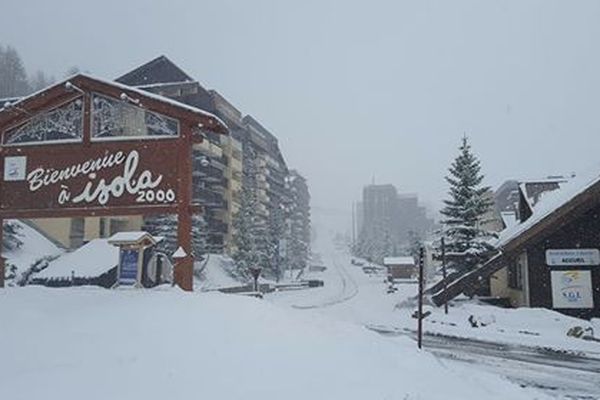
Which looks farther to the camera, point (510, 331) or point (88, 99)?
point (510, 331)

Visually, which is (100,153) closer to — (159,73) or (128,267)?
(128,267)

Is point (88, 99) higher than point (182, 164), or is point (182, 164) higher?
point (88, 99)

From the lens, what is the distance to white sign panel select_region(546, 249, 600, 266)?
1102 inches

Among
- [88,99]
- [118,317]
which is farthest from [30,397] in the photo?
[88,99]

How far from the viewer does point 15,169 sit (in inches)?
543

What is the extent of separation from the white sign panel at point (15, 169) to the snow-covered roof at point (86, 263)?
22082 mm

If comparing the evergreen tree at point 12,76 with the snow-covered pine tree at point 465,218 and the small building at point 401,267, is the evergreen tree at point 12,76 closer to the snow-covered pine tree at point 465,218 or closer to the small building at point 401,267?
the small building at point 401,267

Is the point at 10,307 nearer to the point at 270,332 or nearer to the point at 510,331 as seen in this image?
the point at 270,332

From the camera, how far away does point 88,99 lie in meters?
13.8

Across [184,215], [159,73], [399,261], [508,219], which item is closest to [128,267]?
[184,215]

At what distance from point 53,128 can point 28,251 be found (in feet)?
115

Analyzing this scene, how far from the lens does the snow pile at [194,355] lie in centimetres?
746

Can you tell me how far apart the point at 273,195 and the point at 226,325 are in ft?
327

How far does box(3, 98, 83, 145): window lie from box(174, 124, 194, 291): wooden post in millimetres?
2692
